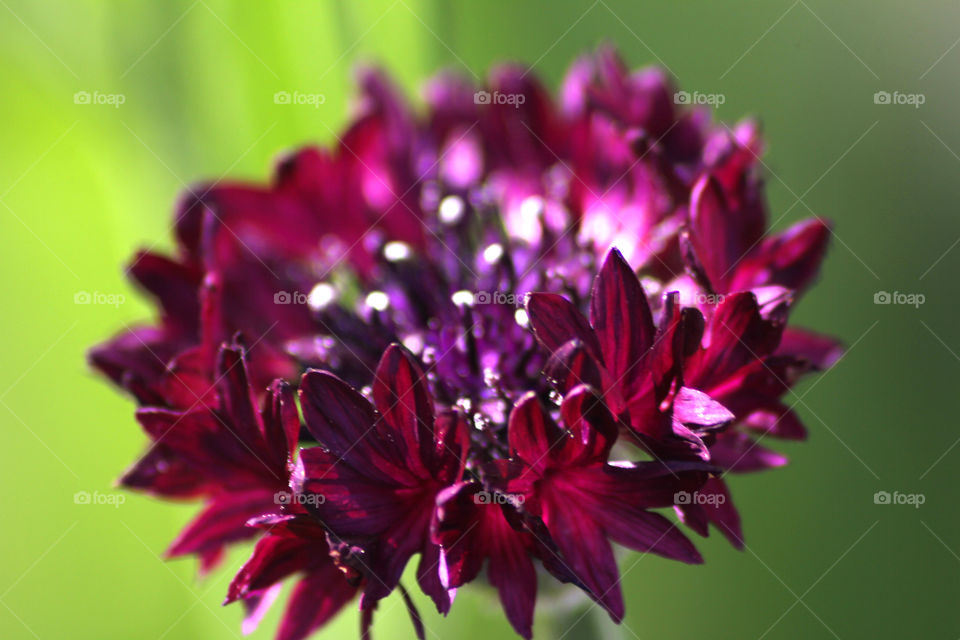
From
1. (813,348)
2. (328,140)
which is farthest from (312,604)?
(328,140)

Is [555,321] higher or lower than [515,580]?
higher

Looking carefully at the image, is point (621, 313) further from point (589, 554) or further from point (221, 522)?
point (221, 522)

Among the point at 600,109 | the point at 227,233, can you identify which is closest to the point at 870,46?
the point at 600,109

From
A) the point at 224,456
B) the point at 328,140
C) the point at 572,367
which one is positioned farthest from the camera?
the point at 328,140

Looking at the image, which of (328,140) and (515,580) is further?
(328,140)

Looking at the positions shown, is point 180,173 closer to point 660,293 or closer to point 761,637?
point 660,293

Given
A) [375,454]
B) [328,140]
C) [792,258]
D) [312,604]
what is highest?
[328,140]

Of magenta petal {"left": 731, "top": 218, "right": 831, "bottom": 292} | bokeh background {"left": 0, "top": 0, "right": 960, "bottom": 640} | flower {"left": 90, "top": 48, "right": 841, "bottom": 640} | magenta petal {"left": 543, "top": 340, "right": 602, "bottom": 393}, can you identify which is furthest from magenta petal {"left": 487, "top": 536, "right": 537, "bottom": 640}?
bokeh background {"left": 0, "top": 0, "right": 960, "bottom": 640}
